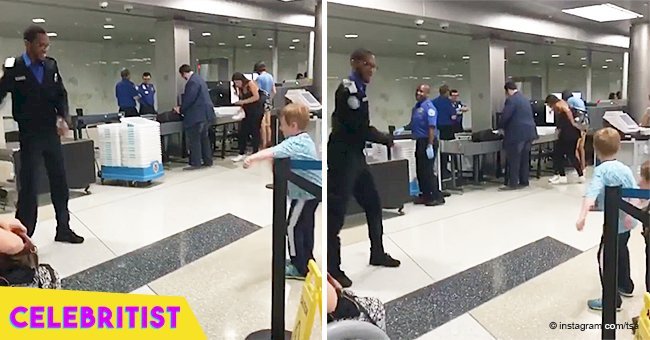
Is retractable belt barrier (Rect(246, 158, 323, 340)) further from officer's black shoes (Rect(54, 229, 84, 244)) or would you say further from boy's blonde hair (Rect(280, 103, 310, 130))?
officer's black shoes (Rect(54, 229, 84, 244))

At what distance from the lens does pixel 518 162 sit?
2.72 meters

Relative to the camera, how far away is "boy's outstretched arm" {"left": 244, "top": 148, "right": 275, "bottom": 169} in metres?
2.71

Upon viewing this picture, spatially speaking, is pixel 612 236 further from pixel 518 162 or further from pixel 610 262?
pixel 518 162

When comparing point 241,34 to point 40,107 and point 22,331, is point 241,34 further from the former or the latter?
point 22,331

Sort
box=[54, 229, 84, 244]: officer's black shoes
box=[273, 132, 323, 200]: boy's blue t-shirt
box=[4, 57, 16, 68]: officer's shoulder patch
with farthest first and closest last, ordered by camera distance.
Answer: box=[273, 132, 323, 200]: boy's blue t-shirt < box=[54, 229, 84, 244]: officer's black shoes < box=[4, 57, 16, 68]: officer's shoulder patch

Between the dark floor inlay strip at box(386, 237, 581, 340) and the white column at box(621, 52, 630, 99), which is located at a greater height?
the white column at box(621, 52, 630, 99)

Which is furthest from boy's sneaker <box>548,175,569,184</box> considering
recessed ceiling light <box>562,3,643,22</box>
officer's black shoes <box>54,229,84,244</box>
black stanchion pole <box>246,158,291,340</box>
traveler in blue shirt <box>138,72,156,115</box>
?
officer's black shoes <box>54,229,84,244</box>

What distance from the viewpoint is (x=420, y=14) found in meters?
2.69

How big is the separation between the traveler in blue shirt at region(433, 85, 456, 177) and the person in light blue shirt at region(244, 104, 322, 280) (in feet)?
1.73

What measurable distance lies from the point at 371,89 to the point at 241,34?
1.93 feet

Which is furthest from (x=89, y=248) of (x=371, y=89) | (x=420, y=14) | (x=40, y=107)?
(x=420, y=14)

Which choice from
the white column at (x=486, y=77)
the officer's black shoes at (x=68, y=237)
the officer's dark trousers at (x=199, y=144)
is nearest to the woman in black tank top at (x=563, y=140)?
the white column at (x=486, y=77)

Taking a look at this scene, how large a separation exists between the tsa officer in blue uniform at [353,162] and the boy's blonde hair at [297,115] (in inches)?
4.6

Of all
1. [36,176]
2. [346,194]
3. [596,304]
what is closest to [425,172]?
[346,194]
